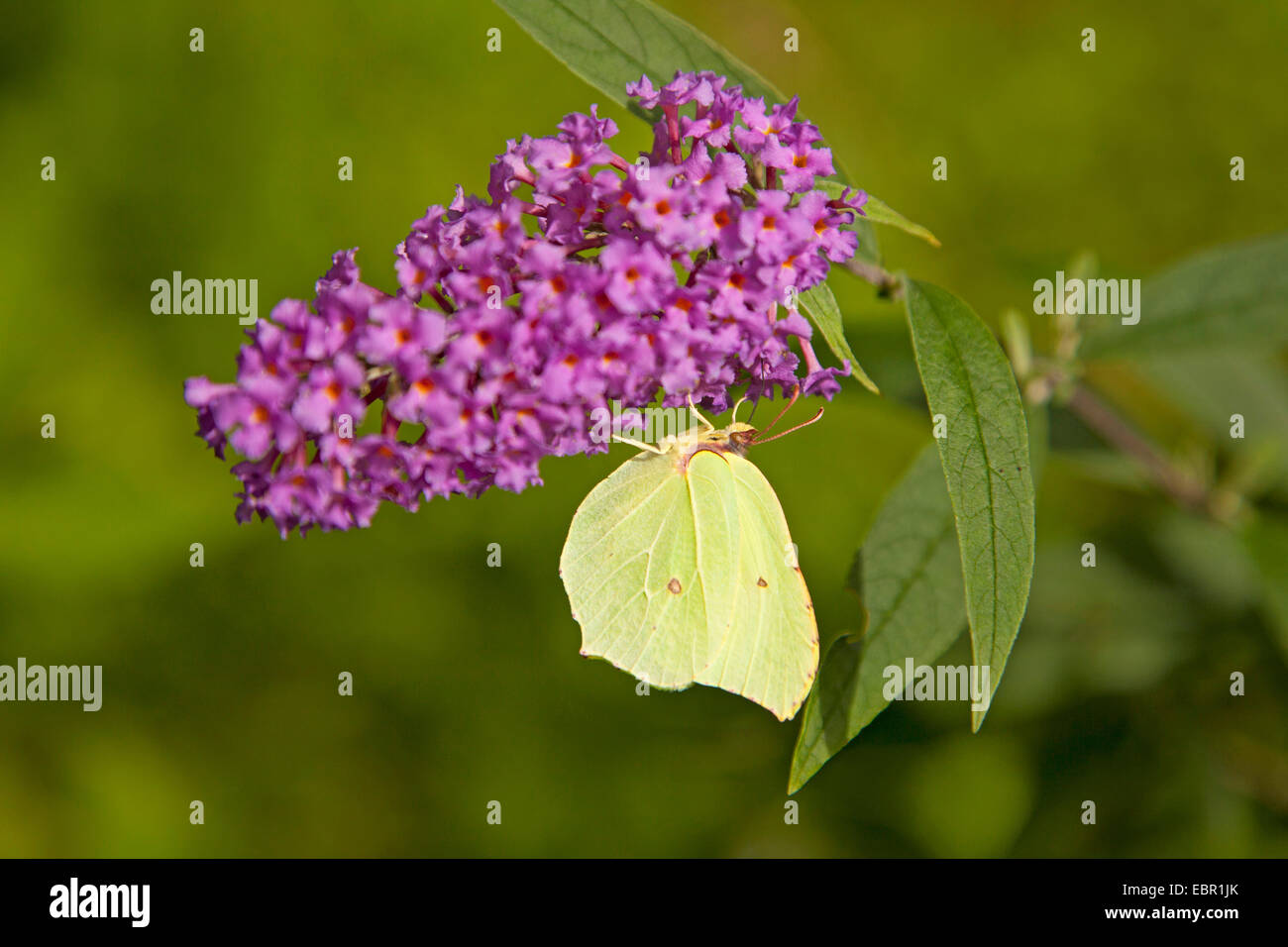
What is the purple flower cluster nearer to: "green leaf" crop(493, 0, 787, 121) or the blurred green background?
"green leaf" crop(493, 0, 787, 121)

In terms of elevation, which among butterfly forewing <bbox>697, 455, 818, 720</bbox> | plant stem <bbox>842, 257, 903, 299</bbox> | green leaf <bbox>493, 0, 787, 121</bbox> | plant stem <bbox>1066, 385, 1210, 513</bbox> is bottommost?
butterfly forewing <bbox>697, 455, 818, 720</bbox>

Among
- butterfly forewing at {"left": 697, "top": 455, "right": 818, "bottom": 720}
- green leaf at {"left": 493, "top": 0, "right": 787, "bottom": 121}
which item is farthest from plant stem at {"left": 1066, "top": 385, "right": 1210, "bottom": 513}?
green leaf at {"left": 493, "top": 0, "right": 787, "bottom": 121}

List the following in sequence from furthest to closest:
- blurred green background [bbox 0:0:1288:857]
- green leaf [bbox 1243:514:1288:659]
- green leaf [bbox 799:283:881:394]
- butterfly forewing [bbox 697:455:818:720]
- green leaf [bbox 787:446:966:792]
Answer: blurred green background [bbox 0:0:1288:857] < green leaf [bbox 1243:514:1288:659] < butterfly forewing [bbox 697:455:818:720] < green leaf [bbox 787:446:966:792] < green leaf [bbox 799:283:881:394]

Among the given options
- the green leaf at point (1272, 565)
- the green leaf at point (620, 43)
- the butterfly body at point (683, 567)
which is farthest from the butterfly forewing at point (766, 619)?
the green leaf at point (1272, 565)

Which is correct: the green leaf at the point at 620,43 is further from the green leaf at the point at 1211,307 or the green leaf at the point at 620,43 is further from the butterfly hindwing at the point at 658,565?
the green leaf at the point at 1211,307

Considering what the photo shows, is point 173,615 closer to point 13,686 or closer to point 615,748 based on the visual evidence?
point 13,686

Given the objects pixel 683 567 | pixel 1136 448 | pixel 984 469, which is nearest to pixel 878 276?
pixel 984 469
